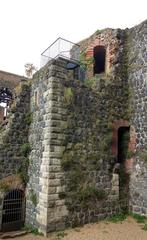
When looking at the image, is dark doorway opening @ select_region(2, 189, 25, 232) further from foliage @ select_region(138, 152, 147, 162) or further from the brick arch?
the brick arch

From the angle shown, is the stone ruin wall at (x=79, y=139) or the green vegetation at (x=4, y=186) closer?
the stone ruin wall at (x=79, y=139)

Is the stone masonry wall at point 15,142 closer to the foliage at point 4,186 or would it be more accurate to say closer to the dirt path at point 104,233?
the foliage at point 4,186

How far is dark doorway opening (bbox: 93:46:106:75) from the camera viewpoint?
46.7ft

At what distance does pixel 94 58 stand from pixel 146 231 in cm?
881

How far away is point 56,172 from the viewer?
9.36m

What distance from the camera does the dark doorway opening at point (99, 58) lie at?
14.2 meters

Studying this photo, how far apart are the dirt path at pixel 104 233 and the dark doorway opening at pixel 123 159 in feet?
5.35

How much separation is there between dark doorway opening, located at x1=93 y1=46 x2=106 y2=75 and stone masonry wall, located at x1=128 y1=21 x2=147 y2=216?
2.02m

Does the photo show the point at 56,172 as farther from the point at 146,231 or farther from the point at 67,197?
the point at 146,231

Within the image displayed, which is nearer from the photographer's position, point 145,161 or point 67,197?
point 67,197

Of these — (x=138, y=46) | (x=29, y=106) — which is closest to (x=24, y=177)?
(x=29, y=106)

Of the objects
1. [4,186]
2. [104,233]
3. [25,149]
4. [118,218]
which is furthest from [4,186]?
[118,218]

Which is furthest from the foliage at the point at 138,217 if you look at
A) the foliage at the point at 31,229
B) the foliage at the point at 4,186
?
the foliage at the point at 4,186

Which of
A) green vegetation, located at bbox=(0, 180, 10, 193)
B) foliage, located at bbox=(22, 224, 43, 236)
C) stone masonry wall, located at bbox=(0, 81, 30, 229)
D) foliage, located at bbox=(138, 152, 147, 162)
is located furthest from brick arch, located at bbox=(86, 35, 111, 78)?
foliage, located at bbox=(22, 224, 43, 236)
